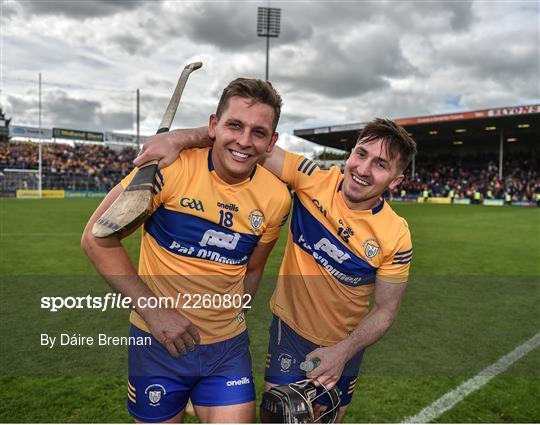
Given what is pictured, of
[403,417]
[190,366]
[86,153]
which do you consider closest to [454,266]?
[403,417]

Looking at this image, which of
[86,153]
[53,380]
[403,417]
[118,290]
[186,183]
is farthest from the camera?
[86,153]

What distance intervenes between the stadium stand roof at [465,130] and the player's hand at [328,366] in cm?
3148

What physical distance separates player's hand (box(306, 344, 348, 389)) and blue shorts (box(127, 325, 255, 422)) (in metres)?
0.45

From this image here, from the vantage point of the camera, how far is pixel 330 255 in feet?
8.63

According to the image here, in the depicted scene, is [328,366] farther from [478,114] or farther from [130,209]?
[478,114]

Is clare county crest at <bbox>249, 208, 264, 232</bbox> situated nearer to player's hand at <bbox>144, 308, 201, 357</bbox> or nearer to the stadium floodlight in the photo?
player's hand at <bbox>144, 308, 201, 357</bbox>

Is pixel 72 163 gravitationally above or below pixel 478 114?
below

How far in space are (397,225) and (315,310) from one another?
732 millimetres

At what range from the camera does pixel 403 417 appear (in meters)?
3.54

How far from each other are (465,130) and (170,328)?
45.0 metres

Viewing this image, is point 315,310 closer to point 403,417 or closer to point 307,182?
point 307,182

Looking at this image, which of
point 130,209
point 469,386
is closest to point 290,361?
point 130,209

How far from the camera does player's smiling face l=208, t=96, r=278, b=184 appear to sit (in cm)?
220

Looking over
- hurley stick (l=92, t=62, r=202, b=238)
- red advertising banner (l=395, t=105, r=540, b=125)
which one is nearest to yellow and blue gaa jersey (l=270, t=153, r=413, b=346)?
hurley stick (l=92, t=62, r=202, b=238)
